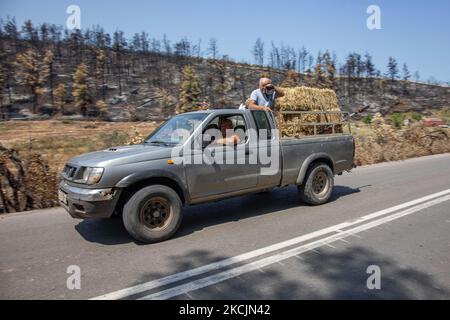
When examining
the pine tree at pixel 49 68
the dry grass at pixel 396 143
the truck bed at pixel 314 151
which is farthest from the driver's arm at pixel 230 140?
the pine tree at pixel 49 68

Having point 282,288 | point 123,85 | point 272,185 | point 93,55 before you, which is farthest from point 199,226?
point 93,55

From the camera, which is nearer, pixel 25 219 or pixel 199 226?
pixel 199 226

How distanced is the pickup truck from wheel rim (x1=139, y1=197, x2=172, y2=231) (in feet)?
0.05

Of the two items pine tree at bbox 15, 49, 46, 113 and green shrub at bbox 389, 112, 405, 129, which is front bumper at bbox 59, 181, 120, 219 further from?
pine tree at bbox 15, 49, 46, 113

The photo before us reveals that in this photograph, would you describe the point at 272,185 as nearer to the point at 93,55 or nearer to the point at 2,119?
the point at 2,119

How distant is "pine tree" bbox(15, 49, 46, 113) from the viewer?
8738 cm

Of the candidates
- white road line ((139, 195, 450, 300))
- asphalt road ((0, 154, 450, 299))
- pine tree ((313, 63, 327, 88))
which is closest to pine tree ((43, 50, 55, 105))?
pine tree ((313, 63, 327, 88))

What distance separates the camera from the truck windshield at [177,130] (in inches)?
213

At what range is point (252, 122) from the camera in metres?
6.04

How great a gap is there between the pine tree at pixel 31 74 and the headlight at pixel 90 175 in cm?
9399

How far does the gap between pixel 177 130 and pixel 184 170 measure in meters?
0.85

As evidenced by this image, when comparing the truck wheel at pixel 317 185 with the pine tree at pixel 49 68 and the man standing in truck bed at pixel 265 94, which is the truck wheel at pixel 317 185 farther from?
the pine tree at pixel 49 68

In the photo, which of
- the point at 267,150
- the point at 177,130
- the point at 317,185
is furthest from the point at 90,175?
the point at 317,185
